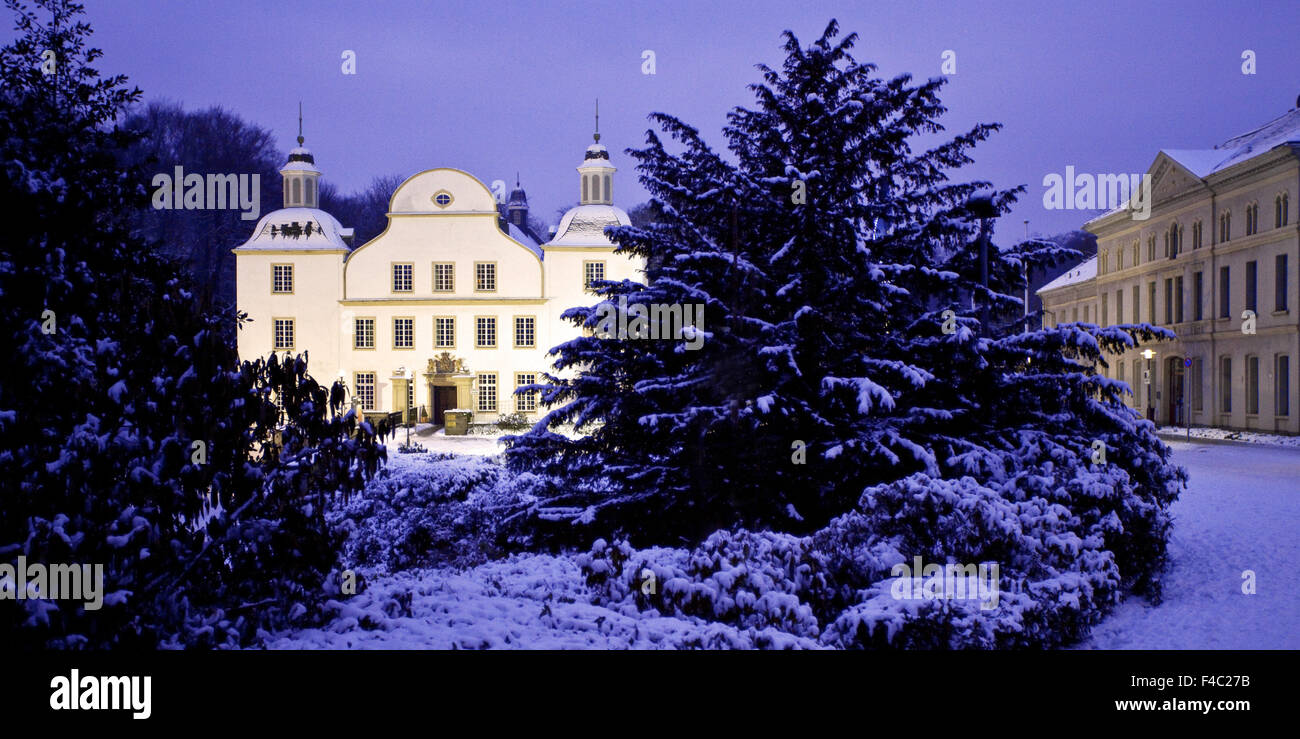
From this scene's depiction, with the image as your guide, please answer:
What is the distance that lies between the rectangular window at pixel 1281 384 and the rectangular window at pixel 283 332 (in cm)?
3689

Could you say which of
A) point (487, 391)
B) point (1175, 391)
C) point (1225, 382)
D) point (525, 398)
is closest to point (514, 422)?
point (525, 398)

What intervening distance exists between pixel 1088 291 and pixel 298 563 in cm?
5014

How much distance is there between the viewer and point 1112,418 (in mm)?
10875

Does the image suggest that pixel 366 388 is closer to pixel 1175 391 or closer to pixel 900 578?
pixel 900 578

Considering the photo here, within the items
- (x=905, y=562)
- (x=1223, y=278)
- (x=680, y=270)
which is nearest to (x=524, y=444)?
(x=680, y=270)

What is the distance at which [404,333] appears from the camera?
36.7 metres

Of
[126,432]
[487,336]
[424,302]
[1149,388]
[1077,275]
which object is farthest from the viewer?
[1077,275]

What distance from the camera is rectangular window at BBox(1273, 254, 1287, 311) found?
99.7ft

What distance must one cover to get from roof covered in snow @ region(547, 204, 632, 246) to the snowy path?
25.0 m

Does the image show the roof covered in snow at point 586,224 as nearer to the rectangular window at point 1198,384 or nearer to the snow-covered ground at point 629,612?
the rectangular window at point 1198,384

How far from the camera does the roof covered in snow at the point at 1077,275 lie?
49.0 m

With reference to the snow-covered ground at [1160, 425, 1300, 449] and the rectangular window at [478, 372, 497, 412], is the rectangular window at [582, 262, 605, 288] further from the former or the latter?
the snow-covered ground at [1160, 425, 1300, 449]

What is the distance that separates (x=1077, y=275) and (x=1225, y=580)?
Answer: 46.0 m
